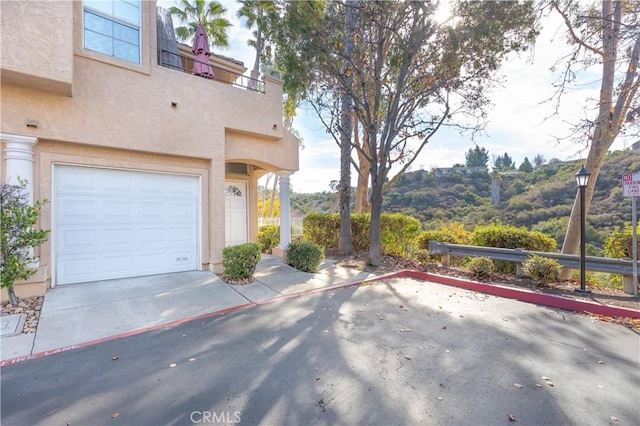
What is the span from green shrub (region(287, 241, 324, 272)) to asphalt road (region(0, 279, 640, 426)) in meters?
2.92

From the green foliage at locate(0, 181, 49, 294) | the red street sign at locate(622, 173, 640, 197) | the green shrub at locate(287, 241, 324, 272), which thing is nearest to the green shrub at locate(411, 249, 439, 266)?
the green shrub at locate(287, 241, 324, 272)

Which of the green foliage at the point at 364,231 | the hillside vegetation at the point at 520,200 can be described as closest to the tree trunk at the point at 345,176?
the green foliage at the point at 364,231

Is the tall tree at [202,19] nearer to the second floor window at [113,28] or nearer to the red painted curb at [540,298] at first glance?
the second floor window at [113,28]

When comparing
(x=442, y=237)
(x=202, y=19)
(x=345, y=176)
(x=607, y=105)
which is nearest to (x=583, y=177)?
(x=607, y=105)

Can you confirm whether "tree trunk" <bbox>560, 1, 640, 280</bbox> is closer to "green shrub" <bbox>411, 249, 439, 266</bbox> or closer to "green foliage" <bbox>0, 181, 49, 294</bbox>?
"green shrub" <bbox>411, 249, 439, 266</bbox>

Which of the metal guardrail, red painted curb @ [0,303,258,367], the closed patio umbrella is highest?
the closed patio umbrella

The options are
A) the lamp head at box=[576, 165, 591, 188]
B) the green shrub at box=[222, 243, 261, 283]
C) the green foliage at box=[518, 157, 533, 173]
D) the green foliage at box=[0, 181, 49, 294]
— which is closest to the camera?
the green foliage at box=[0, 181, 49, 294]

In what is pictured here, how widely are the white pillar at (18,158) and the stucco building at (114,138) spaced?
0.02 metres

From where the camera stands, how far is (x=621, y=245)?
6.65 meters

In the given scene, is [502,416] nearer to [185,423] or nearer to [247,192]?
[185,423]

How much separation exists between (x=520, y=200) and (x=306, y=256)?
20521mm

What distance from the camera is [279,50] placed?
27.3ft

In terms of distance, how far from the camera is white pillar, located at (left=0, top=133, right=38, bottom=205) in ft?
16.2

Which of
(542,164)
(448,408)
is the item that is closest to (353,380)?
(448,408)
